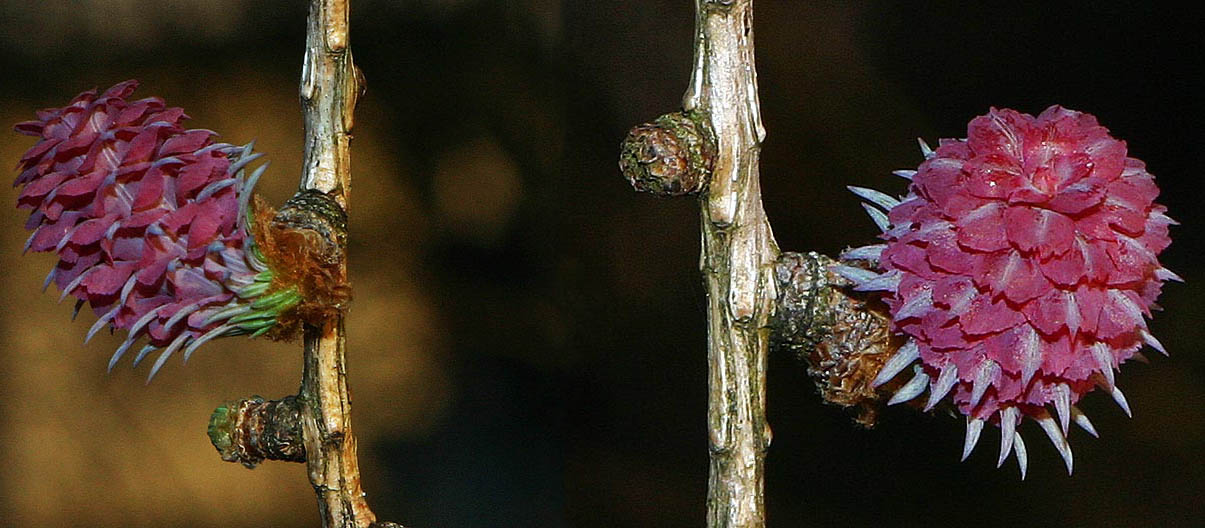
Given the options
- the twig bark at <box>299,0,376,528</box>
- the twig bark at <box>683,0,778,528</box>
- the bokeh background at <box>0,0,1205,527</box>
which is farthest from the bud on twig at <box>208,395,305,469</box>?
the bokeh background at <box>0,0,1205,527</box>

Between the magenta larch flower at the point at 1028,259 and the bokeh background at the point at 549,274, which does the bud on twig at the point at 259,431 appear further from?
the bokeh background at the point at 549,274

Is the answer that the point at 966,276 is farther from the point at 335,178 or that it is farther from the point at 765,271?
the point at 335,178

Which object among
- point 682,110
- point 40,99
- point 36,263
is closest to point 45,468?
point 36,263

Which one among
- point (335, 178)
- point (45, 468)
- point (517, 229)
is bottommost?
point (45, 468)

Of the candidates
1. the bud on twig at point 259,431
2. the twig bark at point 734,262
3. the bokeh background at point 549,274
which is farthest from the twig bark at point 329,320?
the bokeh background at point 549,274

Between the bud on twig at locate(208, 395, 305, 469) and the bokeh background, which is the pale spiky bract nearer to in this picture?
the bud on twig at locate(208, 395, 305, 469)

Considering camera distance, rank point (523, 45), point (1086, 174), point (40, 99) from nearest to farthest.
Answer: point (1086, 174)
point (40, 99)
point (523, 45)

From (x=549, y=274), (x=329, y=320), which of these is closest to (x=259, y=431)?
(x=329, y=320)
